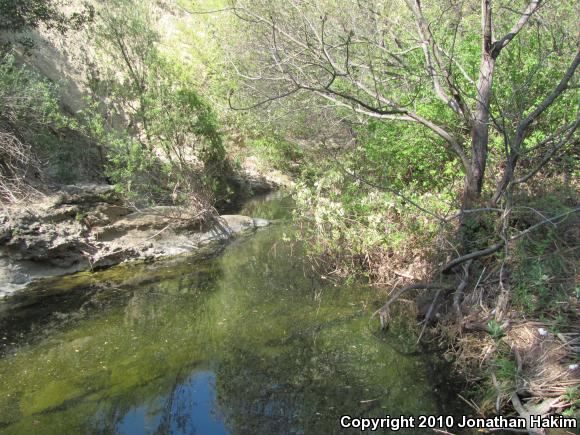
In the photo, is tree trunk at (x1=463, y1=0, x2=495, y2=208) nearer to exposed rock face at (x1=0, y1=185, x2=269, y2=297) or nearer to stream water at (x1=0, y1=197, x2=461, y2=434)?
stream water at (x1=0, y1=197, x2=461, y2=434)

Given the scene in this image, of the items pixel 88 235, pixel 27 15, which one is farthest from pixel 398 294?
pixel 27 15

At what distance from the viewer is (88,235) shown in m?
10.3

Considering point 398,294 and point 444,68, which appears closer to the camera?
point 398,294

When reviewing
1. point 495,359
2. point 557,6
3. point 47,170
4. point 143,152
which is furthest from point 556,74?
point 47,170

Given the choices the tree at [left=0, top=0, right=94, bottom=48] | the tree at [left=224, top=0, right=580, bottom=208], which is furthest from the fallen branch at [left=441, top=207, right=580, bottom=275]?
the tree at [left=0, top=0, right=94, bottom=48]

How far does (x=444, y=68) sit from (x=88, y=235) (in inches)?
320

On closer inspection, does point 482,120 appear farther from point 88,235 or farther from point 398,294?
point 88,235

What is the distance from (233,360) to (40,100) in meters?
8.05

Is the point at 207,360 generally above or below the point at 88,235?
below

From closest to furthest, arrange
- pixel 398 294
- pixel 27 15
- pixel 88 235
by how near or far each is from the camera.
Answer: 1. pixel 398 294
2. pixel 88 235
3. pixel 27 15

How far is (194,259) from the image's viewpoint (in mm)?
10438

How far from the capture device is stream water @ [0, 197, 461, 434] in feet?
15.5

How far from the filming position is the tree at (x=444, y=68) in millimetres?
5242

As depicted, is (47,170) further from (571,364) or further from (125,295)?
(571,364)
